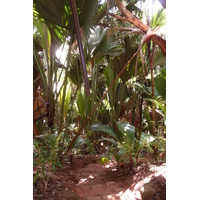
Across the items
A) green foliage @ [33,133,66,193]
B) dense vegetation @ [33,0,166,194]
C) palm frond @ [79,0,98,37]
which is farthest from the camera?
palm frond @ [79,0,98,37]

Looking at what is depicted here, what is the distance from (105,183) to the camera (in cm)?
236

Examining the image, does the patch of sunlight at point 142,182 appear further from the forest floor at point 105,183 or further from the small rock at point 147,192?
the small rock at point 147,192

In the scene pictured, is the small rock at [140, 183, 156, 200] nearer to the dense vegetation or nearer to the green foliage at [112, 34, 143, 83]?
the dense vegetation

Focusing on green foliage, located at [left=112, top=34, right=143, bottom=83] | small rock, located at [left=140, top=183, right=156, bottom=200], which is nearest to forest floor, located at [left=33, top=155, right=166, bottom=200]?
small rock, located at [left=140, top=183, right=156, bottom=200]

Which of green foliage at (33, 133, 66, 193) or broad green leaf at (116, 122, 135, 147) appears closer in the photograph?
green foliage at (33, 133, 66, 193)

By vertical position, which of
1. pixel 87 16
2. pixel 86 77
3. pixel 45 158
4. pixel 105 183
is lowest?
pixel 105 183

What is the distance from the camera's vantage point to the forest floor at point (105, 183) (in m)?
1.76

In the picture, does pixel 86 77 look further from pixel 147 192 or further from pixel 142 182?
pixel 147 192

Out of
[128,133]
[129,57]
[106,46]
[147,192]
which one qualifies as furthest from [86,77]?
[147,192]

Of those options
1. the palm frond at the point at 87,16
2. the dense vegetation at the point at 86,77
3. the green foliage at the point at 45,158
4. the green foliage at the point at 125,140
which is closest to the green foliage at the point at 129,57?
the dense vegetation at the point at 86,77

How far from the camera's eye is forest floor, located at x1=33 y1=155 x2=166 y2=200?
69.2 inches

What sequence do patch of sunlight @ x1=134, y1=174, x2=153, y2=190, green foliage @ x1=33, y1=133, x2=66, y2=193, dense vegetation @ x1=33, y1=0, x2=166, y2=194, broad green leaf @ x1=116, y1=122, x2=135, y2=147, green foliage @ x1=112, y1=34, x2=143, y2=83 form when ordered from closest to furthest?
green foliage @ x1=33, y1=133, x2=66, y2=193 → patch of sunlight @ x1=134, y1=174, x2=153, y2=190 → dense vegetation @ x1=33, y1=0, x2=166, y2=194 → broad green leaf @ x1=116, y1=122, x2=135, y2=147 → green foliage @ x1=112, y1=34, x2=143, y2=83

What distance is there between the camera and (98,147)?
3896mm
